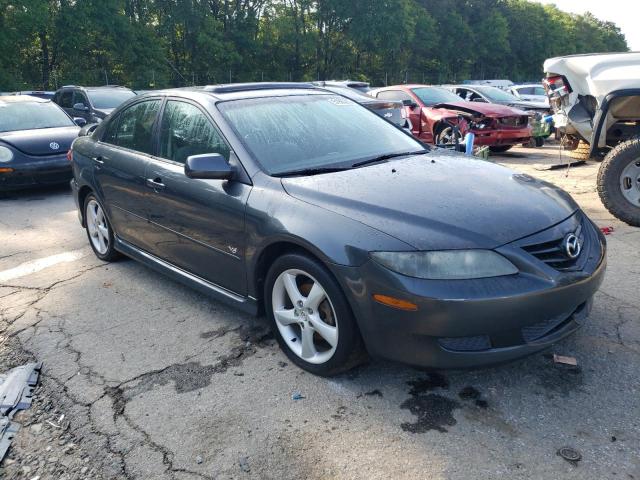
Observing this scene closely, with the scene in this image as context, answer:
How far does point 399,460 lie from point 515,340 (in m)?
0.77

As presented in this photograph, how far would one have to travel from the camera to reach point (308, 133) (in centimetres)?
368

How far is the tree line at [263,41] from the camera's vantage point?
1143 inches

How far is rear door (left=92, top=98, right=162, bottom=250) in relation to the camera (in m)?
4.23

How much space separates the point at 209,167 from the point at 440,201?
1335 millimetres

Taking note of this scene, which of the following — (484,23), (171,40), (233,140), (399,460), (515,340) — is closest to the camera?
(399,460)

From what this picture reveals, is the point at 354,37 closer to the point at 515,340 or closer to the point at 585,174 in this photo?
the point at 585,174

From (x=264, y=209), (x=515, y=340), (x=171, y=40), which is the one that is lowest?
(x=515, y=340)

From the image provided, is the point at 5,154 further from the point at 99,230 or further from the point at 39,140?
the point at 99,230

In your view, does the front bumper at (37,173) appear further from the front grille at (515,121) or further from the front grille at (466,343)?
the front grille at (515,121)

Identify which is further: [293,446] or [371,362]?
[371,362]

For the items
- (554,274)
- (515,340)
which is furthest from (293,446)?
(554,274)

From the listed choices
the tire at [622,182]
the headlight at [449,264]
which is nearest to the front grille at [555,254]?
the headlight at [449,264]

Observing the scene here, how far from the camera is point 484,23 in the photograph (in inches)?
2306

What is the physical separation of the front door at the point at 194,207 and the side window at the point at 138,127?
Result: 0.19 metres
